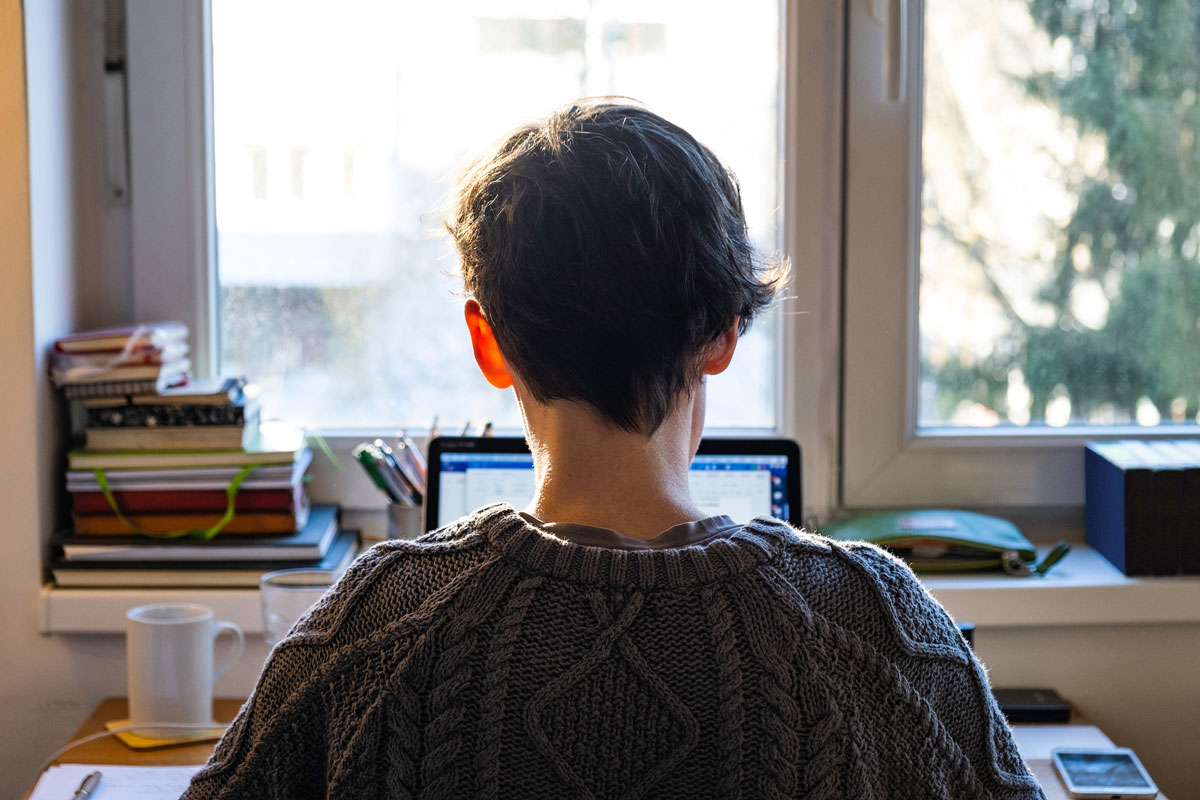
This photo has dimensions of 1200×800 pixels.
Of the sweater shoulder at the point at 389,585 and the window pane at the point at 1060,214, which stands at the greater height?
the window pane at the point at 1060,214

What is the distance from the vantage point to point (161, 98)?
5.27ft

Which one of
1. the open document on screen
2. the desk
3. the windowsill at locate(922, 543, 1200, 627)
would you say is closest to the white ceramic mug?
the desk

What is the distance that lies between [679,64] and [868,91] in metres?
Result: 0.28

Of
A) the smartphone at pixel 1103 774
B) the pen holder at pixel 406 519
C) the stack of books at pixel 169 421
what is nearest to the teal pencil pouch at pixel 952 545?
the smartphone at pixel 1103 774

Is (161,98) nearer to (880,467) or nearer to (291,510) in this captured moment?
(291,510)

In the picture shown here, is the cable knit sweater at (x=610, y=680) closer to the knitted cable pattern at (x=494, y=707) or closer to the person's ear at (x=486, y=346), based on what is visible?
the knitted cable pattern at (x=494, y=707)

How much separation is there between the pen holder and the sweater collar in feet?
2.40

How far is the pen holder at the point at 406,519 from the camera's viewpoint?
1454mm

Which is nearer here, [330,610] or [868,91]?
[330,610]

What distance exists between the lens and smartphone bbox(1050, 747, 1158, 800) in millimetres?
1162

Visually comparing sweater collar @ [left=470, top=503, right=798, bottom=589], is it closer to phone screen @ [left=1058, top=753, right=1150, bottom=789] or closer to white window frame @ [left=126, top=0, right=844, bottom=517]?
phone screen @ [left=1058, top=753, right=1150, bottom=789]

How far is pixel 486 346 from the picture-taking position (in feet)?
2.63

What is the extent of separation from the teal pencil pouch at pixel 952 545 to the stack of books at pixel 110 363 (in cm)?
95

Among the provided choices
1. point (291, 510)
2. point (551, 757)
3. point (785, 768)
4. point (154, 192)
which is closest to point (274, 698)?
point (551, 757)
